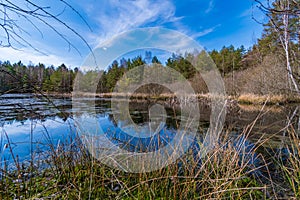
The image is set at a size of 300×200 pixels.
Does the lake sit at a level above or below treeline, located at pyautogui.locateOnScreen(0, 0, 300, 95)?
below

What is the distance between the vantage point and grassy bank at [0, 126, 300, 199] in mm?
1333

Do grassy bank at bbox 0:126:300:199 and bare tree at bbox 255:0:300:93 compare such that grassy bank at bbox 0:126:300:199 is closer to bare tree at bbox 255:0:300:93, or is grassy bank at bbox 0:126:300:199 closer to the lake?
the lake

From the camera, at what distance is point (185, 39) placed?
10.2 ft

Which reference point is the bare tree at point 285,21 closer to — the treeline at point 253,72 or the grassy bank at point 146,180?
the treeline at point 253,72

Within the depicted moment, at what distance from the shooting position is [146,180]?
121cm

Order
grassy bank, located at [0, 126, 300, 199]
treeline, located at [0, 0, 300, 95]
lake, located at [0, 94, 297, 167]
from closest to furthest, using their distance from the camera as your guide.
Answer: treeline, located at [0, 0, 300, 95] < lake, located at [0, 94, 297, 167] < grassy bank, located at [0, 126, 300, 199]

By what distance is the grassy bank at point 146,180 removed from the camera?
1333 millimetres

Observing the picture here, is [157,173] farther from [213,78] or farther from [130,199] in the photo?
[213,78]

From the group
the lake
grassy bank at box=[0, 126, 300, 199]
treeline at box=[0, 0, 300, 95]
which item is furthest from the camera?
grassy bank at box=[0, 126, 300, 199]

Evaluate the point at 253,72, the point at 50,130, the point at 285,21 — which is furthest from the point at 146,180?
the point at 253,72

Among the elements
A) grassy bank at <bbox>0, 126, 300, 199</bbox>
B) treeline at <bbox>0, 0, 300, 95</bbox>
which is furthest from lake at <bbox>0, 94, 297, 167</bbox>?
grassy bank at <bbox>0, 126, 300, 199</bbox>

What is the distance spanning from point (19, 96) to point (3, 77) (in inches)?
4.9

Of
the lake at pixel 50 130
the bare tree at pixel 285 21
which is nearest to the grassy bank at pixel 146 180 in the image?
the lake at pixel 50 130

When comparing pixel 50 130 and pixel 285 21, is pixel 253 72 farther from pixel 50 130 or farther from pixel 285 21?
pixel 50 130
